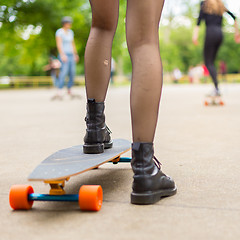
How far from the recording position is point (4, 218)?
1.74m

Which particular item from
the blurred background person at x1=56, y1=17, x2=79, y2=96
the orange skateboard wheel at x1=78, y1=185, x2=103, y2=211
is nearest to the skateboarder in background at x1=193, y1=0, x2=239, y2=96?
the blurred background person at x1=56, y1=17, x2=79, y2=96

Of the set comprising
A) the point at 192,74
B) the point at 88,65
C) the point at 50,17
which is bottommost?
the point at 192,74

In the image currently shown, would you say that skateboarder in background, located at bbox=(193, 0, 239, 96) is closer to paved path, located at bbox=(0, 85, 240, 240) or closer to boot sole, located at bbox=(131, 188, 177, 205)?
paved path, located at bbox=(0, 85, 240, 240)

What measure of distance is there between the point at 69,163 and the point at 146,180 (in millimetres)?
374

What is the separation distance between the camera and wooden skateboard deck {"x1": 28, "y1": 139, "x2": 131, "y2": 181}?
172 centimetres

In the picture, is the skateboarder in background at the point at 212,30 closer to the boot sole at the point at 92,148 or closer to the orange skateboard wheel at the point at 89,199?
the boot sole at the point at 92,148

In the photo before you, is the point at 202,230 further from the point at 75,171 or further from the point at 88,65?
the point at 88,65

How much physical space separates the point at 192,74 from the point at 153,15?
33.8 m

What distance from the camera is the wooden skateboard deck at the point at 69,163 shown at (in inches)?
67.6

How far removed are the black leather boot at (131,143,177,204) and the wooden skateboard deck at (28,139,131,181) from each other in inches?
7.5

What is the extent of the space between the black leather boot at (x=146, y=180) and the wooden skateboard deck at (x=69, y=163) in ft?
0.62

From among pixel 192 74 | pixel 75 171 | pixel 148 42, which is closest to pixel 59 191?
pixel 75 171

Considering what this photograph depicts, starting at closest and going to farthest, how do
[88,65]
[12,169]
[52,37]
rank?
[88,65], [12,169], [52,37]

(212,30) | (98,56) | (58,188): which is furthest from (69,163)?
(212,30)
